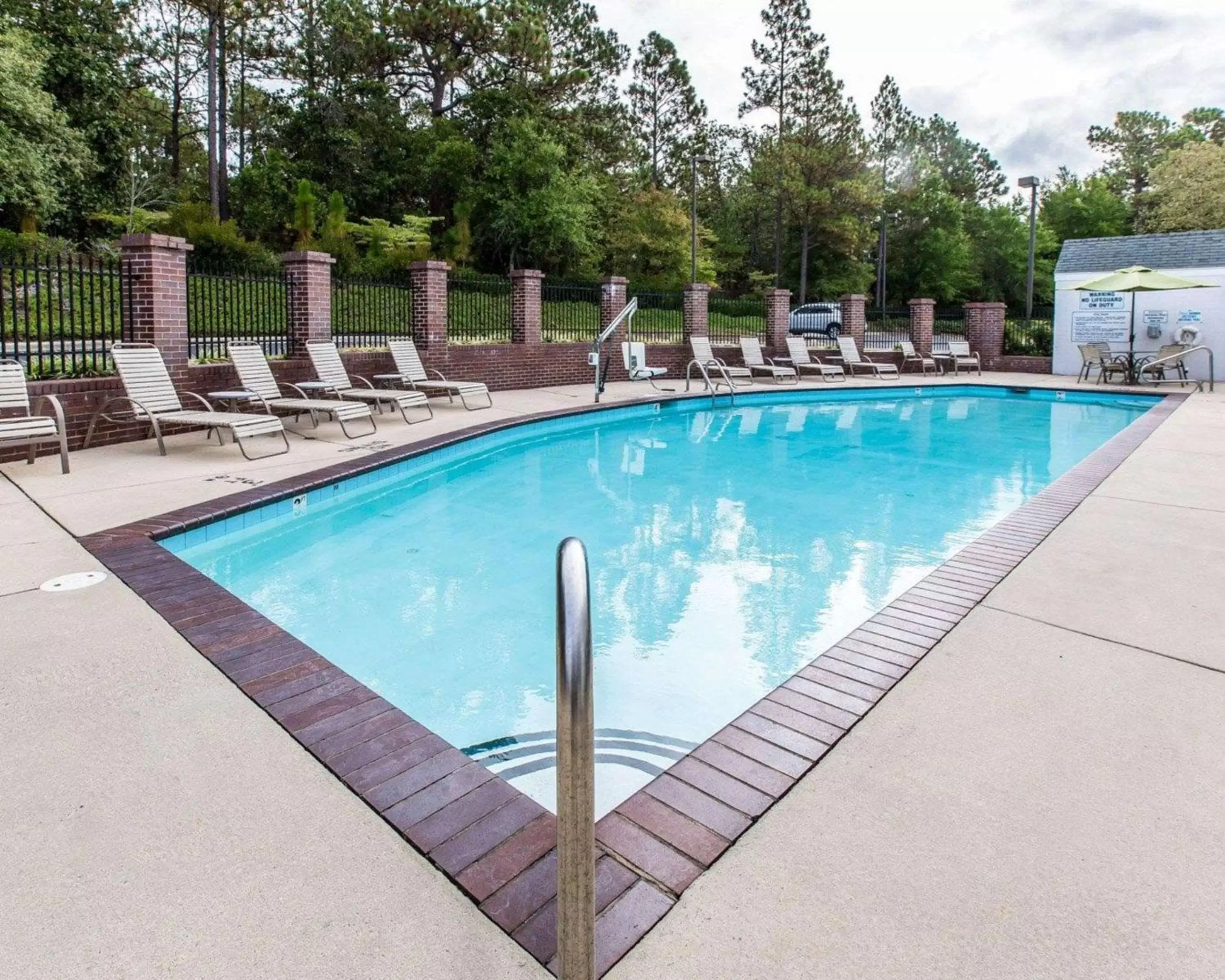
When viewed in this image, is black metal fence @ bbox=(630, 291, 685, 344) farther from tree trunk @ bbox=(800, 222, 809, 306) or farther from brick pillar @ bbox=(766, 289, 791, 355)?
tree trunk @ bbox=(800, 222, 809, 306)

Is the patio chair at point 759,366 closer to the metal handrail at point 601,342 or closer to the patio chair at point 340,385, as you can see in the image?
the metal handrail at point 601,342

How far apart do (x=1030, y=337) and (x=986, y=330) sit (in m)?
1.11

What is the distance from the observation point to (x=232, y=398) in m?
7.81

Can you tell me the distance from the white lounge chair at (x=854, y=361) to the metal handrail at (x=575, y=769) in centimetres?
Answer: 1688

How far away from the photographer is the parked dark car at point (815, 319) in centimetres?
2433

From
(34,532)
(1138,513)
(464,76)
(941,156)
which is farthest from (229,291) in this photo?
(941,156)

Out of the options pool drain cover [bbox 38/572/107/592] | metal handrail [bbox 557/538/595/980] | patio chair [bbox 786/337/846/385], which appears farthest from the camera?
patio chair [bbox 786/337/846/385]

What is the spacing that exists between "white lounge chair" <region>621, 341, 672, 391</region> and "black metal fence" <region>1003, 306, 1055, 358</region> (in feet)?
33.3

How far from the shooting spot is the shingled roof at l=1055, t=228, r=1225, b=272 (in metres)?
17.0

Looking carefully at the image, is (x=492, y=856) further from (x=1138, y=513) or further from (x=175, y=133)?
(x=175, y=133)

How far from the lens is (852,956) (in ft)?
4.91

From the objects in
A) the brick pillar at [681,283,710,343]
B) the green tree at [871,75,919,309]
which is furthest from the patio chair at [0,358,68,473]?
the green tree at [871,75,919,309]

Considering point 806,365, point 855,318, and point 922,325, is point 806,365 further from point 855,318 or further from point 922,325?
point 922,325

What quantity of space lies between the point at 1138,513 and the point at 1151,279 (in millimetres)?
11524
